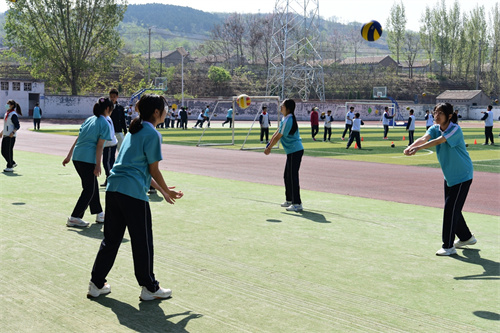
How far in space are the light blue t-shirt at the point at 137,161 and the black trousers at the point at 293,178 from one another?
546 cm

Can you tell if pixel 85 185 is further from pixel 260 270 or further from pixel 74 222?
pixel 260 270

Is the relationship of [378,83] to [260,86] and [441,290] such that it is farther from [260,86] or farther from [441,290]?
[441,290]

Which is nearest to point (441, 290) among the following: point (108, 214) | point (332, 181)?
point (108, 214)

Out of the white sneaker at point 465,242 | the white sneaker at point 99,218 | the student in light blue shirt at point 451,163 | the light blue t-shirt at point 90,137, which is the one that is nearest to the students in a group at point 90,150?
the light blue t-shirt at point 90,137

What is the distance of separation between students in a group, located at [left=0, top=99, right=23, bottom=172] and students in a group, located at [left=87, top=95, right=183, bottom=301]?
10252mm

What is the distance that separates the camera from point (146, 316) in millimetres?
5102

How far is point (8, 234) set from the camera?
8.18 metres

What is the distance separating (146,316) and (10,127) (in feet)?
38.0

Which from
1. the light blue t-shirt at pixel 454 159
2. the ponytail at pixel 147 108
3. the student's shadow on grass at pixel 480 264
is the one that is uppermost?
the ponytail at pixel 147 108

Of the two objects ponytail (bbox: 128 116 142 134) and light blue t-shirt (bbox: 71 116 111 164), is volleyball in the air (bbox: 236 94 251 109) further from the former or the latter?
ponytail (bbox: 128 116 142 134)

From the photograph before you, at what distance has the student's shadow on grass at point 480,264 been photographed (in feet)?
21.4

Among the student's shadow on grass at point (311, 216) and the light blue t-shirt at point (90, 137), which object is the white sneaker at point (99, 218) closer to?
the light blue t-shirt at point (90, 137)

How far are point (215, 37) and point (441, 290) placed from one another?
150 m

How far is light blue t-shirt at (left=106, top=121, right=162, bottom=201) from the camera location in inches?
207
